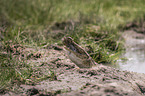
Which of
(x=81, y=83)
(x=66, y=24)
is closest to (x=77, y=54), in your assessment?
(x=81, y=83)

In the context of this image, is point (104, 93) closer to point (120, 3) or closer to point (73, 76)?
point (73, 76)

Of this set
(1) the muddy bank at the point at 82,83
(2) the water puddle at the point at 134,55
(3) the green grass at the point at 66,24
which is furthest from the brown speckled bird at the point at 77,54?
(2) the water puddle at the point at 134,55

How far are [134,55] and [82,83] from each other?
2.04m

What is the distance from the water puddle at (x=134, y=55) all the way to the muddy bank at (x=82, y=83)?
43cm

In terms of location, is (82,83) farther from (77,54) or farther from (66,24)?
(66,24)

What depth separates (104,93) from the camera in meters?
2.05

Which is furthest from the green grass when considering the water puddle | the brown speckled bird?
the brown speckled bird

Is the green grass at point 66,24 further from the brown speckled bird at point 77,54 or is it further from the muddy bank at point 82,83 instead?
the brown speckled bird at point 77,54

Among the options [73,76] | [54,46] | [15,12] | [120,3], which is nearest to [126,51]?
[54,46]

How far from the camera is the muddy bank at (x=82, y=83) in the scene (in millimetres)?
2143

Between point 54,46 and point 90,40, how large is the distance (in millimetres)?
654

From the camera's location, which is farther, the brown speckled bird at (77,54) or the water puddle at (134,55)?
the water puddle at (134,55)

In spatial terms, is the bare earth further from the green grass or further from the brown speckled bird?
the green grass

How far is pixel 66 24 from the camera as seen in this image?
5.80 metres
